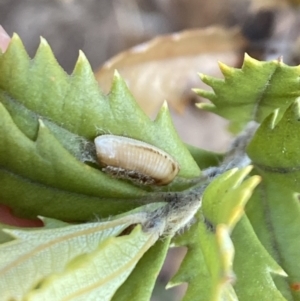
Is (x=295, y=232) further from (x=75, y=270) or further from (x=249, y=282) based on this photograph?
(x=75, y=270)

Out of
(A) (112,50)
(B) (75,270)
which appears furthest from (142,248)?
(A) (112,50)

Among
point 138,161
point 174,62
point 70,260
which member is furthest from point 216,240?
point 174,62

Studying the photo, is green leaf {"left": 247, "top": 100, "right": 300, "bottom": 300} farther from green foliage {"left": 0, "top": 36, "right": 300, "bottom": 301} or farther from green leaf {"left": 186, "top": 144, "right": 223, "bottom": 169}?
green leaf {"left": 186, "top": 144, "right": 223, "bottom": 169}

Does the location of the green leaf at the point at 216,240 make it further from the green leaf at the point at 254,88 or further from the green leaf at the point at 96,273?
the green leaf at the point at 254,88

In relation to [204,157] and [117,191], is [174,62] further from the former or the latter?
[117,191]

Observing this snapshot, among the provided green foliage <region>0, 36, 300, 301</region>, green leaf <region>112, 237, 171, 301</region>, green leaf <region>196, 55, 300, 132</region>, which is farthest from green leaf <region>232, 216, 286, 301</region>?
green leaf <region>196, 55, 300, 132</region>

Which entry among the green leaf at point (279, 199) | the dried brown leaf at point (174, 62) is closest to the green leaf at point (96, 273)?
the green leaf at point (279, 199)
